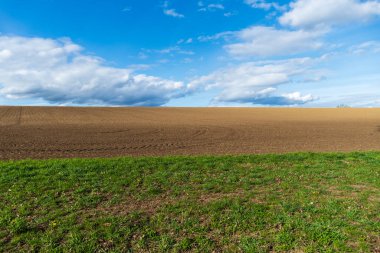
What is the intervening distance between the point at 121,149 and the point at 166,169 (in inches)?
420

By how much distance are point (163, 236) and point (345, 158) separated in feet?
42.4

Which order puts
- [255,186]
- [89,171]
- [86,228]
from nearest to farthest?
[86,228] → [255,186] → [89,171]

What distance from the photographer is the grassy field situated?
23.2 feet

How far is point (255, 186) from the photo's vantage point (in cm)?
1112

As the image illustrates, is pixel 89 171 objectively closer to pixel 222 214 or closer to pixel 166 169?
pixel 166 169

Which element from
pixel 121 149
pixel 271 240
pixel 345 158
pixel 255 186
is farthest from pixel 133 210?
pixel 121 149

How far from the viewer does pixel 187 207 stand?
9.02m

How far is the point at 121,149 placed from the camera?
2302 centimetres

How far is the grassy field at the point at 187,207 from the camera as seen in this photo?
7086mm

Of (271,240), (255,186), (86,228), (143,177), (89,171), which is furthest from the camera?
(89,171)

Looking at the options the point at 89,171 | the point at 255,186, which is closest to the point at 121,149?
the point at 89,171

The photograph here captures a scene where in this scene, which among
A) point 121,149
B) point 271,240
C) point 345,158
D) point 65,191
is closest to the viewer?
point 271,240

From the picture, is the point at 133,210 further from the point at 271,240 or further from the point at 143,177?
the point at 271,240

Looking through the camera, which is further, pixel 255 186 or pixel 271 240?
pixel 255 186
